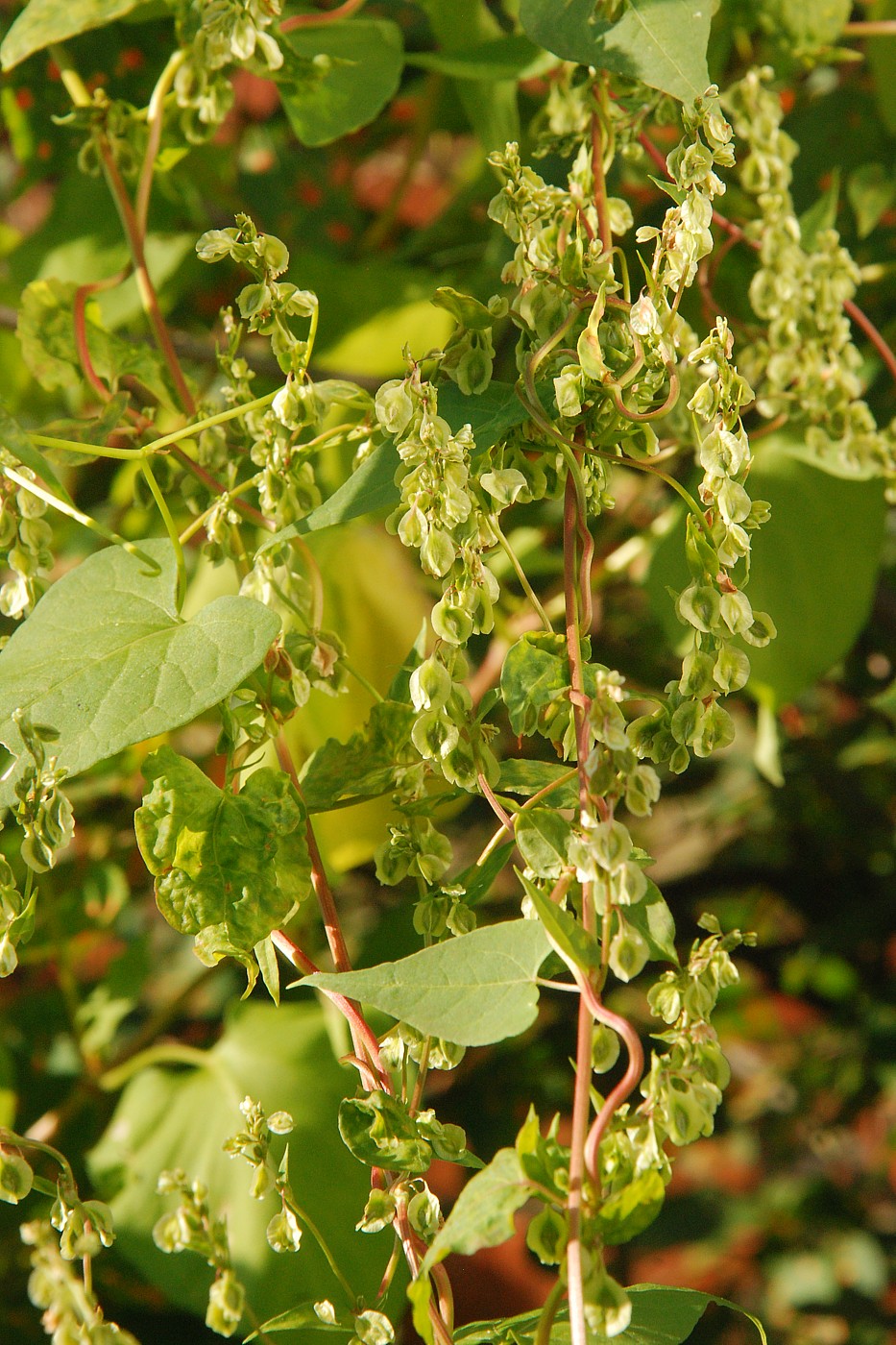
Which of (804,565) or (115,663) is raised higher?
(115,663)

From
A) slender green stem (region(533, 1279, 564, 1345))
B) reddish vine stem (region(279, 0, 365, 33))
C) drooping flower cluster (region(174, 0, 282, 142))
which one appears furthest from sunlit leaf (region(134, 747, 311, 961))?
reddish vine stem (region(279, 0, 365, 33))

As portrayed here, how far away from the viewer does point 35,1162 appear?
2.49 ft

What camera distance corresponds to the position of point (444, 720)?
31 cm

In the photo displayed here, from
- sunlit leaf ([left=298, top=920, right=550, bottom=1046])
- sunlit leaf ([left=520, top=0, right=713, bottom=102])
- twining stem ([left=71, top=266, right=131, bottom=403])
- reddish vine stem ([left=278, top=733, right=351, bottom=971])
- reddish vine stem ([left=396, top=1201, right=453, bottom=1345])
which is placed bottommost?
reddish vine stem ([left=396, top=1201, right=453, bottom=1345])

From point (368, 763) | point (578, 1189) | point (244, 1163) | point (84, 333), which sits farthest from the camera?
point (244, 1163)

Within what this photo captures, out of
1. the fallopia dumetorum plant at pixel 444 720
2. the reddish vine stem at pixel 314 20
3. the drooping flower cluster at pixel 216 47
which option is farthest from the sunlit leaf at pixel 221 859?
the reddish vine stem at pixel 314 20

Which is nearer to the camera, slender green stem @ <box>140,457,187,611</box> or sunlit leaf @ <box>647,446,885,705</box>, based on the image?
slender green stem @ <box>140,457,187,611</box>

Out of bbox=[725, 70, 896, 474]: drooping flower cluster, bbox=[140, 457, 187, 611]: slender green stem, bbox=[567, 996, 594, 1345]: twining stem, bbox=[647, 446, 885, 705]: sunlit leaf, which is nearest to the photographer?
bbox=[567, 996, 594, 1345]: twining stem

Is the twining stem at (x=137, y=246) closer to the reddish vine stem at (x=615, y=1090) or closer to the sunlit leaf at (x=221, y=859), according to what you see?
the sunlit leaf at (x=221, y=859)

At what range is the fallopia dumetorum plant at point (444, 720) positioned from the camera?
11.2 inches

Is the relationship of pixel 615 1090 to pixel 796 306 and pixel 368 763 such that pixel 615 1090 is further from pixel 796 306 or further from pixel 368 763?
pixel 796 306

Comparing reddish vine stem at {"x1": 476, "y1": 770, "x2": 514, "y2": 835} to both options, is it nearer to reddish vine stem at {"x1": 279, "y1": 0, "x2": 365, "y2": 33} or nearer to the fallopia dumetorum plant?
the fallopia dumetorum plant

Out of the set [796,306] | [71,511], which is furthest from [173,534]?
[796,306]

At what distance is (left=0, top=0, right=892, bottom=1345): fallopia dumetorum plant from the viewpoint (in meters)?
0.29
